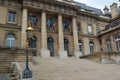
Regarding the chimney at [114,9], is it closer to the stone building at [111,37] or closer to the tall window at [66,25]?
the stone building at [111,37]

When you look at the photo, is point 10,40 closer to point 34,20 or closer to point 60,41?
point 34,20

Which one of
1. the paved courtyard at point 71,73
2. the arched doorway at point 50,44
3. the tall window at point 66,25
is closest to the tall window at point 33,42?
the arched doorway at point 50,44

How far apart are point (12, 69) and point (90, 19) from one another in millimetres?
18743

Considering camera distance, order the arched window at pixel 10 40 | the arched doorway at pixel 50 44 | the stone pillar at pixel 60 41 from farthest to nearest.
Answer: the arched doorway at pixel 50 44 → the stone pillar at pixel 60 41 → the arched window at pixel 10 40

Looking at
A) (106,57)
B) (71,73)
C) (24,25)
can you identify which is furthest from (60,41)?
(71,73)

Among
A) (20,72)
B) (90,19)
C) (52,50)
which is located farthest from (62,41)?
(20,72)

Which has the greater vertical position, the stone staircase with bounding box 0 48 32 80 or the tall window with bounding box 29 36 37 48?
the tall window with bounding box 29 36 37 48

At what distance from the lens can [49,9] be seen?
854 inches

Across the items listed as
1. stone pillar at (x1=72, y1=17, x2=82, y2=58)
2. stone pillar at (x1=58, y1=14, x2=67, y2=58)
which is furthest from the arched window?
stone pillar at (x1=72, y1=17, x2=82, y2=58)

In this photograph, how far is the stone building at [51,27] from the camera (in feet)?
64.7

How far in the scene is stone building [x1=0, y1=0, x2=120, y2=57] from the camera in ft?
64.7

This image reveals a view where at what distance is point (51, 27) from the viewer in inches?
893

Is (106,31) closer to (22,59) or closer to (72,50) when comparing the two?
(72,50)

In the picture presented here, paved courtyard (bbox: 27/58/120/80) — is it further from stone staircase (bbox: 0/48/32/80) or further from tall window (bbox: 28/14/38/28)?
tall window (bbox: 28/14/38/28)
